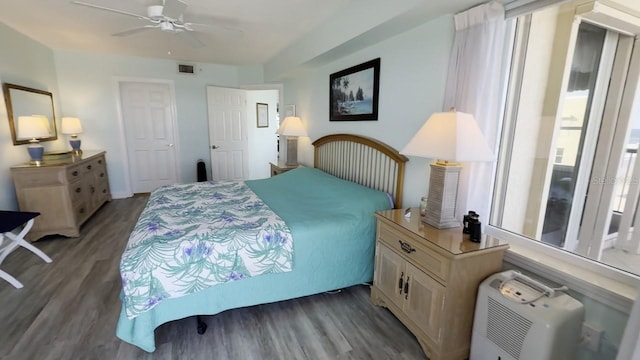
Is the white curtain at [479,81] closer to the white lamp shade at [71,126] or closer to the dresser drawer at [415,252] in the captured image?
the dresser drawer at [415,252]

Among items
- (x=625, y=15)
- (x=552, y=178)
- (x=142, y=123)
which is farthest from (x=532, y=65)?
(x=142, y=123)

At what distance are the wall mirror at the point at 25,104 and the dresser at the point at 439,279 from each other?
13.6 ft

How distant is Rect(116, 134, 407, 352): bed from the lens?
1.59m

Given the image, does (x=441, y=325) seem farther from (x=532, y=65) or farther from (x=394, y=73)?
(x=394, y=73)

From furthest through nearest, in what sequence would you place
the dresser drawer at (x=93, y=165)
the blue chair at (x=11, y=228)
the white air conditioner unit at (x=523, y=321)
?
the dresser drawer at (x=93, y=165) → the blue chair at (x=11, y=228) → the white air conditioner unit at (x=523, y=321)

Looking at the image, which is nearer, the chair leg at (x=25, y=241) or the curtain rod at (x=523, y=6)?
the curtain rod at (x=523, y=6)

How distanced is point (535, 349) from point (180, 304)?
179cm

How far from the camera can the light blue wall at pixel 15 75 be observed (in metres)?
3.03

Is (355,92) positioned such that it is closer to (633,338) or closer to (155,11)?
(155,11)

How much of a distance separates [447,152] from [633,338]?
0.97m

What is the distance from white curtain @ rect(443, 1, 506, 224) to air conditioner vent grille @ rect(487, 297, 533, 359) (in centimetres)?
62

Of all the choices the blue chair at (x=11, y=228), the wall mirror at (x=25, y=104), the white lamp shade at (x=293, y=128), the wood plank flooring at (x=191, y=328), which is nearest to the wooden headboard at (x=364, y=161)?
the white lamp shade at (x=293, y=128)

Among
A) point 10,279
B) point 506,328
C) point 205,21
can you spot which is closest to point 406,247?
point 506,328

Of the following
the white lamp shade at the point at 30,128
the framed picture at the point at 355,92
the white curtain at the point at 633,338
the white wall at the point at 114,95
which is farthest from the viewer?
the white wall at the point at 114,95
